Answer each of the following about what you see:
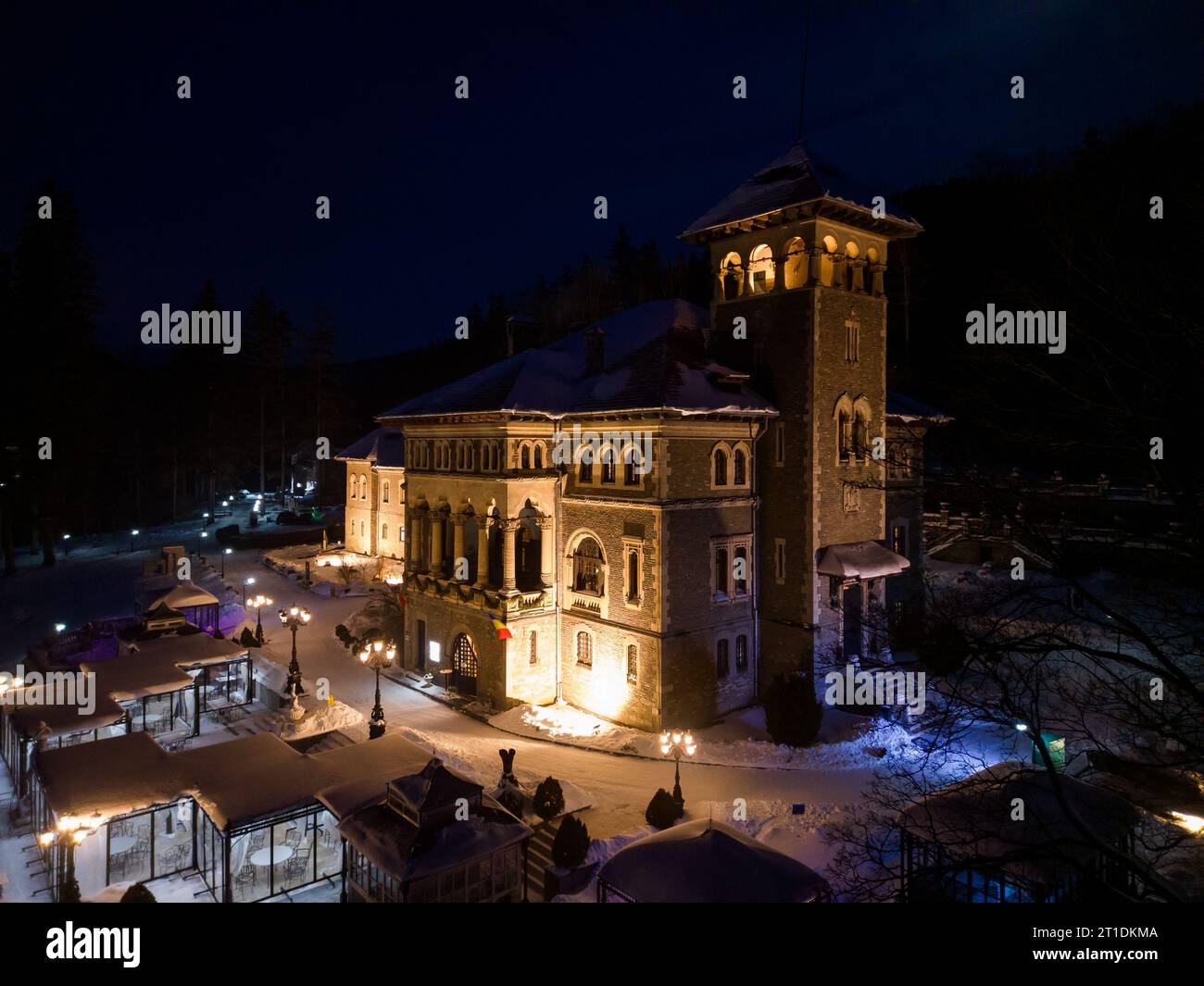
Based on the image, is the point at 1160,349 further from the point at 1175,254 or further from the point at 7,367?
the point at 7,367

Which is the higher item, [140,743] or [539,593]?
[539,593]

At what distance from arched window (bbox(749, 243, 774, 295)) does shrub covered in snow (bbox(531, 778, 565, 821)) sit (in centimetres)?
1930

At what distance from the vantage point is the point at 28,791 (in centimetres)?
2053

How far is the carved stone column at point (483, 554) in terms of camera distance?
2867cm

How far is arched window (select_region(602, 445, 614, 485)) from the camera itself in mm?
27203

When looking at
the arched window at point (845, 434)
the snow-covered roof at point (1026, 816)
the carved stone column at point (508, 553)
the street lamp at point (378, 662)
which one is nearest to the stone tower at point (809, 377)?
the arched window at point (845, 434)

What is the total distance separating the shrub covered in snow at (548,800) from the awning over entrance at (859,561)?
12.5 meters

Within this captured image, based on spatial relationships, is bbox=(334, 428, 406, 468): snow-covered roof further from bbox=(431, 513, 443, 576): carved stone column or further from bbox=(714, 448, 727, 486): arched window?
bbox=(714, 448, 727, 486): arched window

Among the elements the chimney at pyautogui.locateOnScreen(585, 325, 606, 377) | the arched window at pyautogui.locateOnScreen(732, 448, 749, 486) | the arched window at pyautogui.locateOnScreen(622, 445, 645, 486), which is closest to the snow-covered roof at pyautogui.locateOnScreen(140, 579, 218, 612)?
the chimney at pyautogui.locateOnScreen(585, 325, 606, 377)

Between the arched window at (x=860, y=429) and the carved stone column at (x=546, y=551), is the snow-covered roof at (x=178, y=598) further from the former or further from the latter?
the arched window at (x=860, y=429)

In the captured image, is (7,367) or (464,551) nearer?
(464,551)
